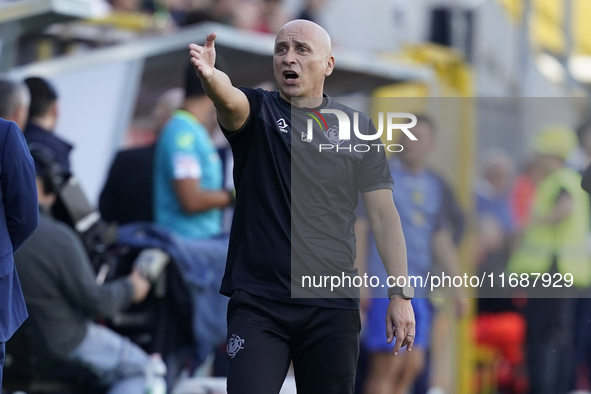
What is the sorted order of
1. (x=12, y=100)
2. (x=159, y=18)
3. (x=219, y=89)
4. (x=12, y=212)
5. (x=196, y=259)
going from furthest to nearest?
(x=159, y=18) → (x=196, y=259) → (x=12, y=100) → (x=12, y=212) → (x=219, y=89)

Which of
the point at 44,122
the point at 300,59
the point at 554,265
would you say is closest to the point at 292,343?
the point at 300,59

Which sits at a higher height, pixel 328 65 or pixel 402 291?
pixel 328 65

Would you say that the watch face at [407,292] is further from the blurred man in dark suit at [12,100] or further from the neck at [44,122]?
the neck at [44,122]

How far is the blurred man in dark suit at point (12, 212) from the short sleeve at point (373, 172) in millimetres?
1506

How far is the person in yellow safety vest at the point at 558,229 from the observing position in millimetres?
8812

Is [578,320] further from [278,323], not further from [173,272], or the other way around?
[278,323]

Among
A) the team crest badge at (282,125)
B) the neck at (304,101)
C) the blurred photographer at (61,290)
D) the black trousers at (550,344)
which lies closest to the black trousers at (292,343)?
the team crest badge at (282,125)

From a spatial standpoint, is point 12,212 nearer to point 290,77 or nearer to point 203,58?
point 203,58

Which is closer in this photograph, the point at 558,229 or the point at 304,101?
the point at 304,101

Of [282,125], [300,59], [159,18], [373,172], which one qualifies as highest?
[159,18]

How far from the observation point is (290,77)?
13.1ft

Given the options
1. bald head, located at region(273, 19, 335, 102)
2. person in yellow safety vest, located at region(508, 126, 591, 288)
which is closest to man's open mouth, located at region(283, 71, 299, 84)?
bald head, located at region(273, 19, 335, 102)

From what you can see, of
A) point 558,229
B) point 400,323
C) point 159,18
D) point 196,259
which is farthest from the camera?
point 159,18

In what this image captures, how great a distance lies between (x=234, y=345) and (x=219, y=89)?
1.06 metres
